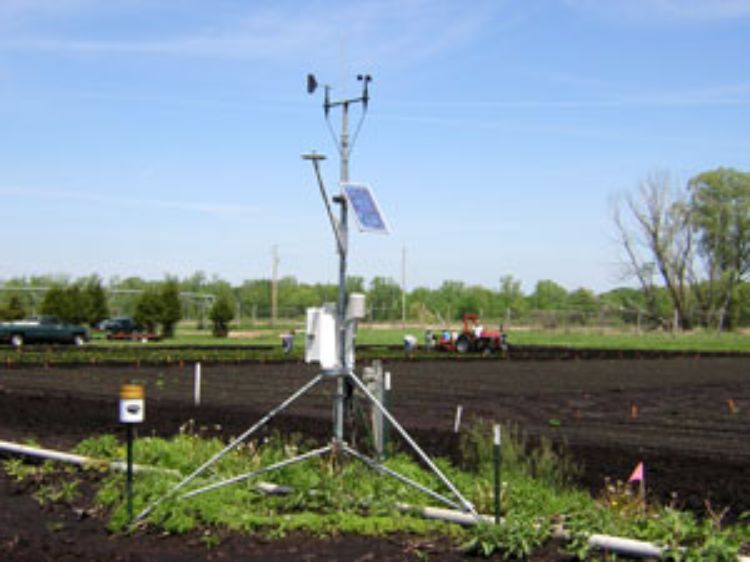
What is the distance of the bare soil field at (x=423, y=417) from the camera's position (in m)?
7.96

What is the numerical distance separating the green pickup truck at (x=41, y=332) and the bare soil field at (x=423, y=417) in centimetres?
2077

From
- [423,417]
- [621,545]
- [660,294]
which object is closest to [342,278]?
[621,545]

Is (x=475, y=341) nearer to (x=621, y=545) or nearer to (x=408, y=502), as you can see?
(x=408, y=502)

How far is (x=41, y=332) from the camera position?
51312 millimetres

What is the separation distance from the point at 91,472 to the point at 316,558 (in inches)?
171

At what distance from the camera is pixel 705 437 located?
599 inches

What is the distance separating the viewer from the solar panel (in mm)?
9250

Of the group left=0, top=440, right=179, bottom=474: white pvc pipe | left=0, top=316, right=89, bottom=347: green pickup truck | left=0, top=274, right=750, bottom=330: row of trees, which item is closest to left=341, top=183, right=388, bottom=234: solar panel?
left=0, top=440, right=179, bottom=474: white pvc pipe

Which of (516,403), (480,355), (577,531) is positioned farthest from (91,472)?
(480,355)

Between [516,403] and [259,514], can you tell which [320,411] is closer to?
[516,403]

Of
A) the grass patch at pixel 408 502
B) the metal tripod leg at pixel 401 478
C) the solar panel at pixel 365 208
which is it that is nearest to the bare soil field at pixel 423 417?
the grass patch at pixel 408 502

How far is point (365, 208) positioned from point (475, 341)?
36.5 m

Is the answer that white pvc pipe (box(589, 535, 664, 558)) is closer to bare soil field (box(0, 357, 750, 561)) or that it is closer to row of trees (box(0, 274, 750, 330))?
bare soil field (box(0, 357, 750, 561))

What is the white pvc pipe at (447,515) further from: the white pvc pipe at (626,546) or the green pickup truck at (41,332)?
the green pickup truck at (41,332)
